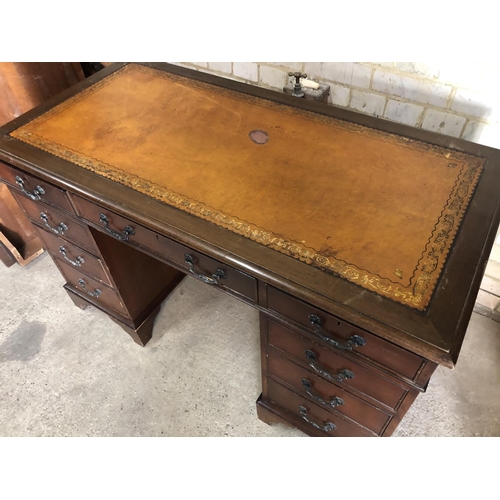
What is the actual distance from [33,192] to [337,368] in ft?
3.56

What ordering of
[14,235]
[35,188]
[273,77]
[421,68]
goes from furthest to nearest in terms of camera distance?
[14,235], [273,77], [421,68], [35,188]

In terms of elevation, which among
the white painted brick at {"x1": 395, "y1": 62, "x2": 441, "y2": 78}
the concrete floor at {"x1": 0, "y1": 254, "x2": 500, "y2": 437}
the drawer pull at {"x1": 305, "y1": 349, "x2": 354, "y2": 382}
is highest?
the white painted brick at {"x1": 395, "y1": 62, "x2": 441, "y2": 78}

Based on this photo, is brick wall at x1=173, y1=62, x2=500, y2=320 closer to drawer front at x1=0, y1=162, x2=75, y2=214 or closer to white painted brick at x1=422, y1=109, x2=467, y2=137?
white painted brick at x1=422, y1=109, x2=467, y2=137

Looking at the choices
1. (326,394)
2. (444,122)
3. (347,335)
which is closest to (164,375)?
(326,394)

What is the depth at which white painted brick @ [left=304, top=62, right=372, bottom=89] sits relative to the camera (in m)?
1.47

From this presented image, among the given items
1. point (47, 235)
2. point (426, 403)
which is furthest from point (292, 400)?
point (47, 235)

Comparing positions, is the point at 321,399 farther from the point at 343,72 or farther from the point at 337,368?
the point at 343,72

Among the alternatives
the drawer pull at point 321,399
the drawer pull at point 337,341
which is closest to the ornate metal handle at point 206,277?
the drawer pull at point 337,341

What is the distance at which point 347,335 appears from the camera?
89cm

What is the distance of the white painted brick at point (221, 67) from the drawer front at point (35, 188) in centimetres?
99

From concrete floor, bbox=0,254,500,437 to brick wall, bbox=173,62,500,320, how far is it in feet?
1.72

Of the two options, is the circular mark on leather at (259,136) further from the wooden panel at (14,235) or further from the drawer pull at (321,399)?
the wooden panel at (14,235)

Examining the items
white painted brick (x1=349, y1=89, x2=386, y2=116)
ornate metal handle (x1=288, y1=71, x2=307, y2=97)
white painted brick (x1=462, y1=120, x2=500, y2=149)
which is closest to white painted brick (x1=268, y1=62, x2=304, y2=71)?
ornate metal handle (x1=288, y1=71, x2=307, y2=97)
